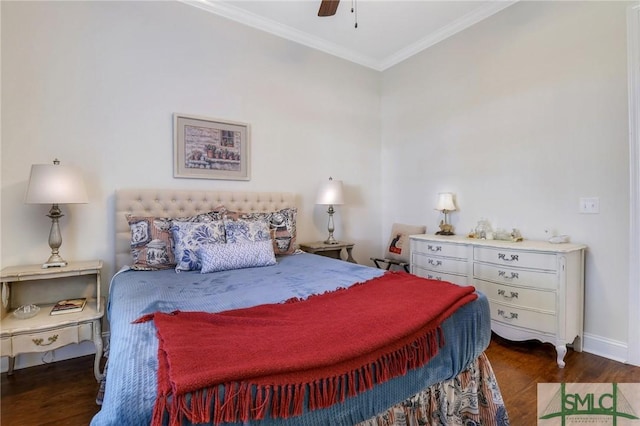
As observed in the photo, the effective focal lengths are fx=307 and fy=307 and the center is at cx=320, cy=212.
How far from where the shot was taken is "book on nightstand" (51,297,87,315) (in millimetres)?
2008

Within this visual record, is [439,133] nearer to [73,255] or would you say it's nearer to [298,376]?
[298,376]

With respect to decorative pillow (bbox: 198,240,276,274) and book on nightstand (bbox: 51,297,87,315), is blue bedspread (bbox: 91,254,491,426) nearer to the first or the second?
decorative pillow (bbox: 198,240,276,274)

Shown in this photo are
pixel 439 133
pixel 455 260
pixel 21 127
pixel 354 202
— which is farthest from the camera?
pixel 354 202

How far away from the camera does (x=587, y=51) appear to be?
7.75 feet

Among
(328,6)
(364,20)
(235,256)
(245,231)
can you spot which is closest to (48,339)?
(235,256)

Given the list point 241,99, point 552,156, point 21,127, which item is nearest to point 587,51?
point 552,156

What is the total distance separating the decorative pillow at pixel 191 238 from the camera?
2.17m

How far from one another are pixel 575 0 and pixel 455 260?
227 centimetres

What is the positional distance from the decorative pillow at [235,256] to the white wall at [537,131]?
2.09 meters

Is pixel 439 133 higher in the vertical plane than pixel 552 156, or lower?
higher

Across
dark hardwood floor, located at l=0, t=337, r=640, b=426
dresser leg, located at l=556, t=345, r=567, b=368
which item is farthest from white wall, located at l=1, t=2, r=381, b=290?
dresser leg, located at l=556, t=345, r=567, b=368

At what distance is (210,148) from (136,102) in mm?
682

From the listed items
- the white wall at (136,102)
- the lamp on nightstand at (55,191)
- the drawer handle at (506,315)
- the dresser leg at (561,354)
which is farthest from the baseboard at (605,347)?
the lamp on nightstand at (55,191)

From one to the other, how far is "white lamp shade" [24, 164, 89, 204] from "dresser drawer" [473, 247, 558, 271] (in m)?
3.07
